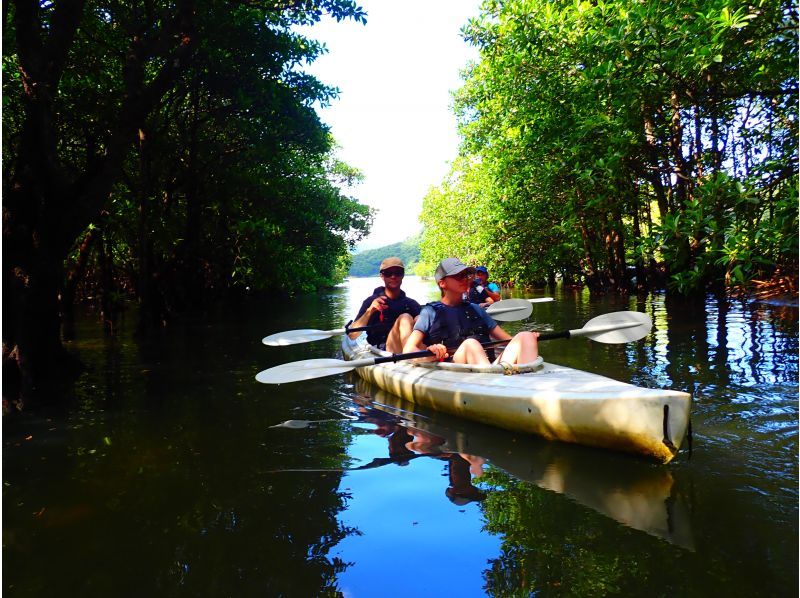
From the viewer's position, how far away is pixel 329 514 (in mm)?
3588

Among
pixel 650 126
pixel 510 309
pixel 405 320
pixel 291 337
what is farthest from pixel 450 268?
pixel 650 126

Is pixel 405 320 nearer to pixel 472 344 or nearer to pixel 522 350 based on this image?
pixel 472 344

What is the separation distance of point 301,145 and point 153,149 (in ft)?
12.7

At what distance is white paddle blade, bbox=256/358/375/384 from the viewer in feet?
19.3

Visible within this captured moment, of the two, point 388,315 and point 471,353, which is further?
point 388,315

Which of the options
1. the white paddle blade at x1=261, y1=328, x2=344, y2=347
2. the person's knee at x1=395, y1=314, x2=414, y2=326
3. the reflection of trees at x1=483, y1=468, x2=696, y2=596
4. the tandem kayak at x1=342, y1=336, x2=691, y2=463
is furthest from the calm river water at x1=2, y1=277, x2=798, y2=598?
the white paddle blade at x1=261, y1=328, x2=344, y2=347

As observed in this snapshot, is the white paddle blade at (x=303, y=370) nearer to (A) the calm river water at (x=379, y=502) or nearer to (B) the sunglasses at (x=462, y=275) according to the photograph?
(A) the calm river water at (x=379, y=502)

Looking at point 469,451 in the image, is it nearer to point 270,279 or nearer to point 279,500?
point 279,500

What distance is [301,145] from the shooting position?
49.2ft

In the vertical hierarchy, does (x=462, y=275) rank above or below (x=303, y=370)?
above

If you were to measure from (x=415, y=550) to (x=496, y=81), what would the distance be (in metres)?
13.9

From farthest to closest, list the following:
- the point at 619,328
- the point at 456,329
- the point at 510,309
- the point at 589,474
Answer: the point at 510,309 < the point at 619,328 < the point at 456,329 < the point at 589,474

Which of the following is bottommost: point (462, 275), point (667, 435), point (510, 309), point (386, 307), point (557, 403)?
point (667, 435)

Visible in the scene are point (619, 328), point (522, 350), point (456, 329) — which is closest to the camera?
point (522, 350)
